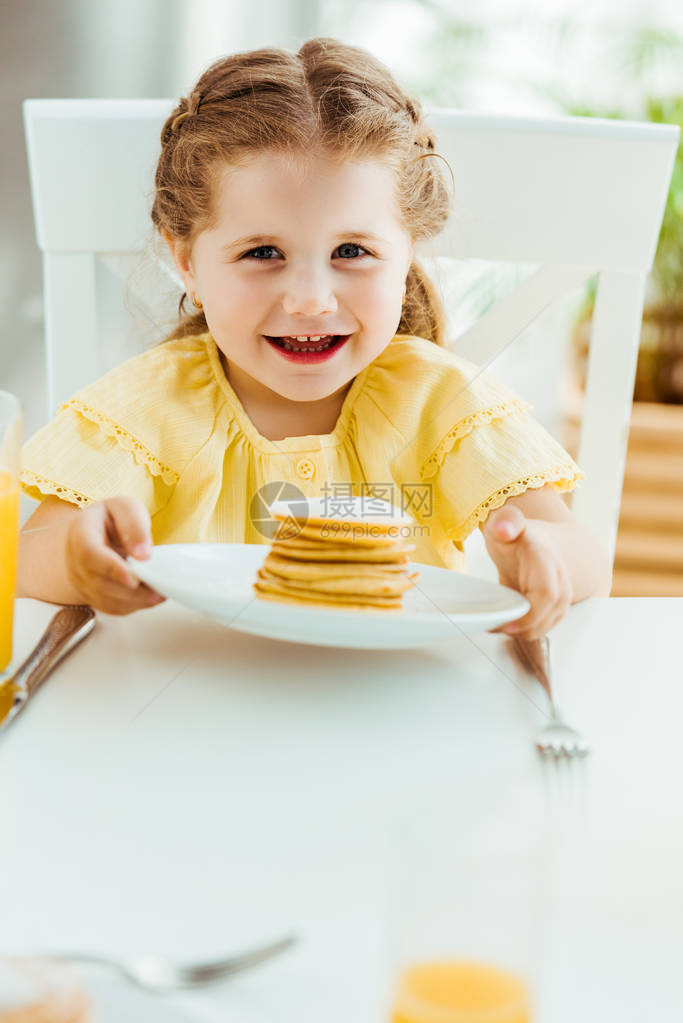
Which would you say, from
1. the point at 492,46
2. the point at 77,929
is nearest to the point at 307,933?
the point at 77,929

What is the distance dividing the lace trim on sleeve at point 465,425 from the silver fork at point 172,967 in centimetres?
60

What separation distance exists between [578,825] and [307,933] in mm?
110

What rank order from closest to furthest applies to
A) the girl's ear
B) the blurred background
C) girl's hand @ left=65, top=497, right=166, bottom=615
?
girl's hand @ left=65, top=497, right=166, bottom=615
the girl's ear
the blurred background

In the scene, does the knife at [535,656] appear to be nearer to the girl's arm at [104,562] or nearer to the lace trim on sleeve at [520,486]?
the girl's arm at [104,562]

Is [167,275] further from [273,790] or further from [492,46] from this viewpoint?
[492,46]

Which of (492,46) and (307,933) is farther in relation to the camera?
(492,46)

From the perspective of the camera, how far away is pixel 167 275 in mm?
947

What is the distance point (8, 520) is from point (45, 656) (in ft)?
0.20

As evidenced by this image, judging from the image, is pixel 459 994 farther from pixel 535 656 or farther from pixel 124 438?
pixel 124 438

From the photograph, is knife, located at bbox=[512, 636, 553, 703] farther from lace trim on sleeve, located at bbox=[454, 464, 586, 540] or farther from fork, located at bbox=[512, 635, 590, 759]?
lace trim on sleeve, located at bbox=[454, 464, 586, 540]

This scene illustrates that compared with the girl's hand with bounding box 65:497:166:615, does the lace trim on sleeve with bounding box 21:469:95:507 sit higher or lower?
higher

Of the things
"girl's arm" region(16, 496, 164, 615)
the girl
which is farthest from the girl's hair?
"girl's arm" region(16, 496, 164, 615)

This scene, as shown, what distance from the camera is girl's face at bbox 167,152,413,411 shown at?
2.48ft

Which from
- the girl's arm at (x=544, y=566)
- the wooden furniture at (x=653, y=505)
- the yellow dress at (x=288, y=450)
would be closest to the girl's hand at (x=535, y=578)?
the girl's arm at (x=544, y=566)
